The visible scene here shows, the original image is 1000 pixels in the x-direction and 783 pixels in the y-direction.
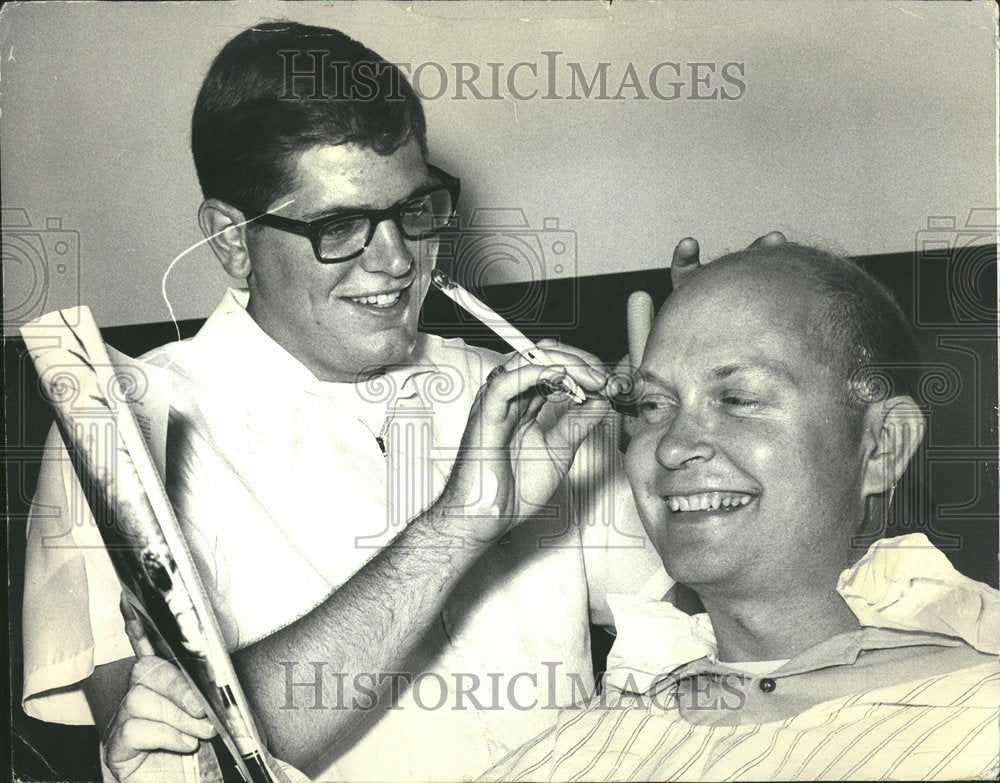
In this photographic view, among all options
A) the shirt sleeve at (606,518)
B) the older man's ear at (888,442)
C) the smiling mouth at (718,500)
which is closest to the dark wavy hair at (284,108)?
the shirt sleeve at (606,518)

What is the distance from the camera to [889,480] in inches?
59.8

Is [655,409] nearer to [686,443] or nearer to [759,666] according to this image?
[686,443]

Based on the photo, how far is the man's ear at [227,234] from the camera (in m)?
1.55

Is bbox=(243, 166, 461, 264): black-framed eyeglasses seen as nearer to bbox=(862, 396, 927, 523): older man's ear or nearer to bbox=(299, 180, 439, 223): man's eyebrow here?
bbox=(299, 180, 439, 223): man's eyebrow

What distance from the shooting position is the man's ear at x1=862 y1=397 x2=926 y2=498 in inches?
58.7

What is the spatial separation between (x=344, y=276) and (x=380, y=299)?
6 centimetres
